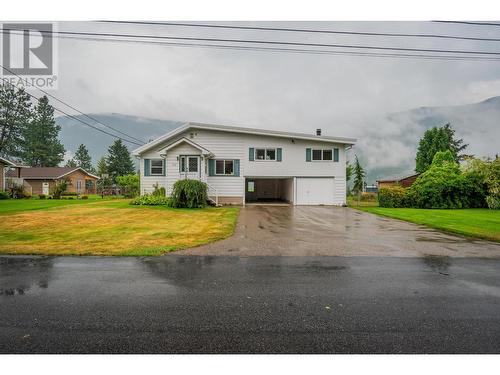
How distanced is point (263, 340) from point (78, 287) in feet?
10.6

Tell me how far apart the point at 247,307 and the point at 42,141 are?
74.3 meters

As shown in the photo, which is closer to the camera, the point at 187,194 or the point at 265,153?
the point at 187,194

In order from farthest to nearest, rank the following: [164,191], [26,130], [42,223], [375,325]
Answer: [26,130] → [164,191] → [42,223] → [375,325]

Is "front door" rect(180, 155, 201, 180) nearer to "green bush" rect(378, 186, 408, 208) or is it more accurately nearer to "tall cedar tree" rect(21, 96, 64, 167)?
"green bush" rect(378, 186, 408, 208)

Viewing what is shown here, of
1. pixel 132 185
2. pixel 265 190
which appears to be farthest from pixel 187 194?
pixel 132 185

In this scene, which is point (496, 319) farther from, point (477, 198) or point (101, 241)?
point (477, 198)

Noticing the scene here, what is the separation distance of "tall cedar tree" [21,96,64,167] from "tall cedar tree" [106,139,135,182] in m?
10.5

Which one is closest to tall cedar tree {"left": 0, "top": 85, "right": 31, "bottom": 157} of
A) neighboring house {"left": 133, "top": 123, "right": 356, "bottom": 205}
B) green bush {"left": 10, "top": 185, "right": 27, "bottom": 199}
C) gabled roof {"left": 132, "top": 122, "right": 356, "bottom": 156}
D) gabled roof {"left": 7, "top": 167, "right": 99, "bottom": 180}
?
gabled roof {"left": 7, "top": 167, "right": 99, "bottom": 180}

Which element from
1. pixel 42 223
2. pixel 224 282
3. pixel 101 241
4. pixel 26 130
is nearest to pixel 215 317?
pixel 224 282

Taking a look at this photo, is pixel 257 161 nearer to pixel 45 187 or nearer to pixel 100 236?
pixel 100 236

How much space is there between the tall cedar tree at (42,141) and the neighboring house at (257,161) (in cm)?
5280

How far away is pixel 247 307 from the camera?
3.45m

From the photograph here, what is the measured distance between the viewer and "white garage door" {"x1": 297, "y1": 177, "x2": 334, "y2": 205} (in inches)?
846

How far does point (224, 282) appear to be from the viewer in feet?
14.3
